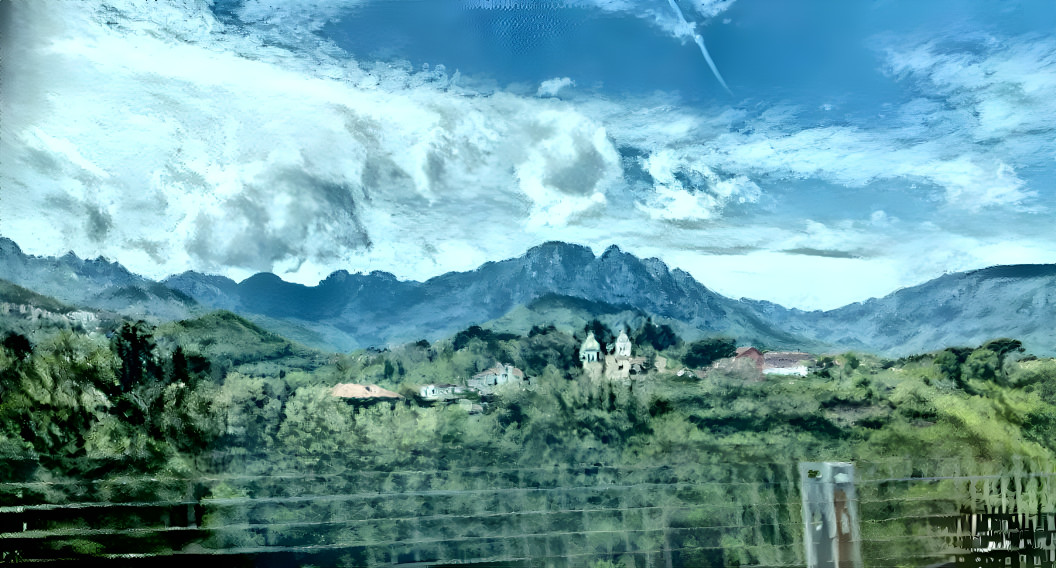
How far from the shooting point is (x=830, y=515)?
59.1 inches

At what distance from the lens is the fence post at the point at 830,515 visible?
1497mm

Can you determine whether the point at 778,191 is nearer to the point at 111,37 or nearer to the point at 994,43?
the point at 994,43

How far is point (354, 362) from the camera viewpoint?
1014 cm

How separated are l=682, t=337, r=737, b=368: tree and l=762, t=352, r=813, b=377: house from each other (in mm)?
434

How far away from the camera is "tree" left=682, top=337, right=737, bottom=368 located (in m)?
10.2

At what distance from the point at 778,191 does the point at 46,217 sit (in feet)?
25.8

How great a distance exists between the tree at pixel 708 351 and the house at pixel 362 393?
12.0 ft

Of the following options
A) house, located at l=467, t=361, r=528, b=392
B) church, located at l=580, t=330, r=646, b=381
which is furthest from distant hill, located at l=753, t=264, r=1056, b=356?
house, located at l=467, t=361, r=528, b=392

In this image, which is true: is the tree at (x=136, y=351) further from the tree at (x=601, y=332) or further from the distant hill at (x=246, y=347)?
the tree at (x=601, y=332)

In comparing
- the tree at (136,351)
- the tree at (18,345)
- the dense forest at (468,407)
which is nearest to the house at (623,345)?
the dense forest at (468,407)

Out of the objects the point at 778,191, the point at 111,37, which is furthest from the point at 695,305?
the point at 111,37

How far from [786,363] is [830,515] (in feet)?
30.7

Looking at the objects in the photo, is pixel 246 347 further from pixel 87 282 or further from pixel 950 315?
pixel 950 315

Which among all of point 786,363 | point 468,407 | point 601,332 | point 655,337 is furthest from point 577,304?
point 786,363
